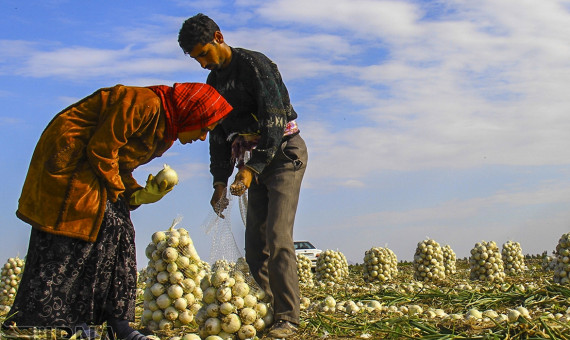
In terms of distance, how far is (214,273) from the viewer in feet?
15.2

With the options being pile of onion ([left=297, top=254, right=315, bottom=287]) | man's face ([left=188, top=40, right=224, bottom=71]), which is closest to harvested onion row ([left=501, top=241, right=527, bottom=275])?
pile of onion ([left=297, top=254, right=315, bottom=287])

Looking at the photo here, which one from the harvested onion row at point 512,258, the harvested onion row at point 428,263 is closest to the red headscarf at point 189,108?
the harvested onion row at point 428,263

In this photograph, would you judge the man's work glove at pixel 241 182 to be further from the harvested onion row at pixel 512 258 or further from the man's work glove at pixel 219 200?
the harvested onion row at pixel 512 258

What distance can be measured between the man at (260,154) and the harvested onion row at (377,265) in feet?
19.3

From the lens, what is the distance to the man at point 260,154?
4766 millimetres

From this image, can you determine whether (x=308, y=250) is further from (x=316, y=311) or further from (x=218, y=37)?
(x=218, y=37)

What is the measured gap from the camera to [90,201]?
13.3ft

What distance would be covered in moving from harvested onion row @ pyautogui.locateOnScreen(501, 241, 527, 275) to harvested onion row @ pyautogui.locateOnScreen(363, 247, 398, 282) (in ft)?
8.70

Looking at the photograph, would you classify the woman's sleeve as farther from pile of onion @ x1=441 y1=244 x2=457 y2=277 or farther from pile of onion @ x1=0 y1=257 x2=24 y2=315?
pile of onion @ x1=441 y1=244 x2=457 y2=277

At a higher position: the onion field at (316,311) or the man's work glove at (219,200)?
the man's work glove at (219,200)

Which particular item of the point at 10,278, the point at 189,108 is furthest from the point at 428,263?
the point at 189,108

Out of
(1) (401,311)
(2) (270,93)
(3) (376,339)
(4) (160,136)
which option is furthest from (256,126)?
(1) (401,311)

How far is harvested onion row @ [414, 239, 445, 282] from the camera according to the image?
1068 cm

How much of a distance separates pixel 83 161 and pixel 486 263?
27.1ft
